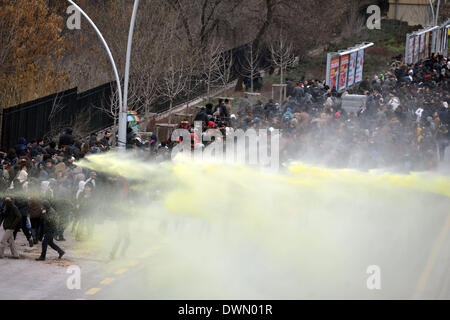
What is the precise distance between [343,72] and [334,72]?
4.27 feet

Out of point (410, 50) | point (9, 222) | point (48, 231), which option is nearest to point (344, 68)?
point (410, 50)

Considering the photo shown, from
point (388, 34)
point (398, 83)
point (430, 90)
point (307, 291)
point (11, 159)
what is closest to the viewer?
point (307, 291)

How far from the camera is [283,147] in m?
20.3

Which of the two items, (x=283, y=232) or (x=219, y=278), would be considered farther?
(x=283, y=232)

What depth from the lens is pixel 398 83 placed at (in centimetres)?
3422

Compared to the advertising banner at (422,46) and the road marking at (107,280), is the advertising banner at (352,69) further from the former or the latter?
the road marking at (107,280)

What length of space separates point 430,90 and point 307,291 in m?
20.3

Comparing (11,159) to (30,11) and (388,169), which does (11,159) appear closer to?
(388,169)

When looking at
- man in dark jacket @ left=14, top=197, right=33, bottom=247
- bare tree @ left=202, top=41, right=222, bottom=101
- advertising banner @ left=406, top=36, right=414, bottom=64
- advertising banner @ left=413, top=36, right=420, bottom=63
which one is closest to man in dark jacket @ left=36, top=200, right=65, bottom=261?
man in dark jacket @ left=14, top=197, right=33, bottom=247

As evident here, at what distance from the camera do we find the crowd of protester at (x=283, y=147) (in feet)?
56.7

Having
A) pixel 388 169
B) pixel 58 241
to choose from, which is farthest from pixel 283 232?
pixel 58 241

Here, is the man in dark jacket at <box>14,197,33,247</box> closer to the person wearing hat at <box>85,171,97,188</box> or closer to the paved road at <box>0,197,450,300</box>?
the paved road at <box>0,197,450,300</box>

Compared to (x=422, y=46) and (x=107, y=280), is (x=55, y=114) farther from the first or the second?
(x=422, y=46)

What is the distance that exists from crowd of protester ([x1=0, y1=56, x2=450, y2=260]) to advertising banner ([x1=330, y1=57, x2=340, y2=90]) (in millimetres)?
1774
